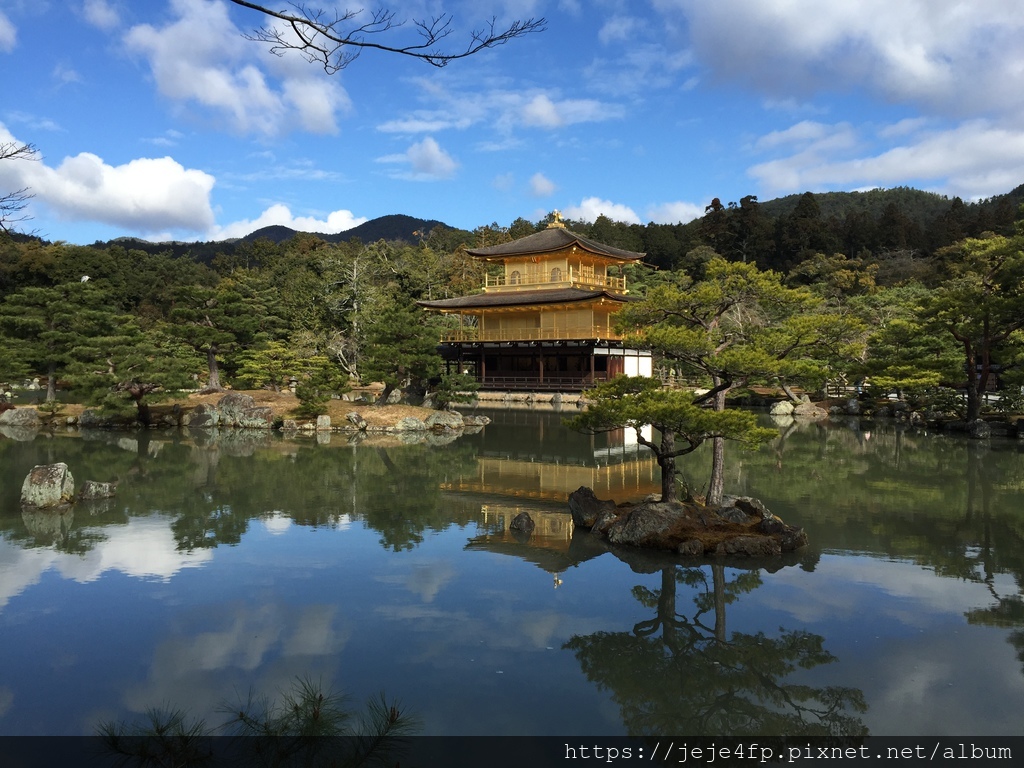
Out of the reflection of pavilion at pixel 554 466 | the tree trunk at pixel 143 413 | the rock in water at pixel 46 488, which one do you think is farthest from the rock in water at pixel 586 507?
the tree trunk at pixel 143 413

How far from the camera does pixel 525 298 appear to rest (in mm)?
30625

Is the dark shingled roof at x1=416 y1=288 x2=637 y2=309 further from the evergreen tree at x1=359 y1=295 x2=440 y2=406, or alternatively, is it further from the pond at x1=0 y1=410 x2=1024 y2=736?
the pond at x1=0 y1=410 x2=1024 y2=736

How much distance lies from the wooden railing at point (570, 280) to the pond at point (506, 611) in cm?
2016

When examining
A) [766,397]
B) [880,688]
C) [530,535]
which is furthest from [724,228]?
[880,688]

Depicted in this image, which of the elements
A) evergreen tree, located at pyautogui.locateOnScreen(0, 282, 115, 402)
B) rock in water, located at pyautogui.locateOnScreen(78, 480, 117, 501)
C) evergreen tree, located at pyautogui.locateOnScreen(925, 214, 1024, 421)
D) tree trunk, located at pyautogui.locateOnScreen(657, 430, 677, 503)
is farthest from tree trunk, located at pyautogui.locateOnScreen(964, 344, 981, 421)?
evergreen tree, located at pyautogui.locateOnScreen(0, 282, 115, 402)

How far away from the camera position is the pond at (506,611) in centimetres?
484

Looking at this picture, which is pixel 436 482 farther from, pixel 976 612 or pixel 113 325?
pixel 113 325

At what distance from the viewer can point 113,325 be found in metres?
23.3

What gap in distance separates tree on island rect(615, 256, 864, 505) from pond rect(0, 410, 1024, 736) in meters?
2.25

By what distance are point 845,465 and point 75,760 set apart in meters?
14.5

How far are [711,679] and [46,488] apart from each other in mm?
10146

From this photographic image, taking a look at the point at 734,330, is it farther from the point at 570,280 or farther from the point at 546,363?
the point at 570,280

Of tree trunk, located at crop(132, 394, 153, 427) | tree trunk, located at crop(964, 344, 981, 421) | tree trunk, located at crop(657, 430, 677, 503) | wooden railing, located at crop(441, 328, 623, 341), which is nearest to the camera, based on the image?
tree trunk, located at crop(657, 430, 677, 503)

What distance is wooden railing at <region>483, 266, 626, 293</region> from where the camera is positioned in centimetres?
3173
